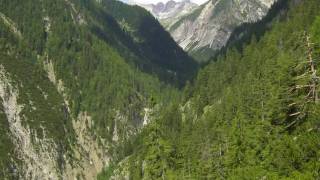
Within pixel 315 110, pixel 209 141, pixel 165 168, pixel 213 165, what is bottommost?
pixel 209 141

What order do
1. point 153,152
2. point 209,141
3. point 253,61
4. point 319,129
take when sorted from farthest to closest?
point 253,61, point 209,141, point 153,152, point 319,129

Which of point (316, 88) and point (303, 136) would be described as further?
point (303, 136)

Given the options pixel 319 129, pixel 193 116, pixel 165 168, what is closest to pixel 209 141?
pixel 165 168

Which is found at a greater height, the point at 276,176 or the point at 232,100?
the point at 276,176

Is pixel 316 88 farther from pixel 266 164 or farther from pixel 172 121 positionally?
pixel 172 121

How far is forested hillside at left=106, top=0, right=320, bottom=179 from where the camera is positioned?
37656 mm

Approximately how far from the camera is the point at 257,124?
7169cm

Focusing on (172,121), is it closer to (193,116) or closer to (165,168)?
(193,116)

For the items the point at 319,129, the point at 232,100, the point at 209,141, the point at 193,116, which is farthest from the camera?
the point at 193,116

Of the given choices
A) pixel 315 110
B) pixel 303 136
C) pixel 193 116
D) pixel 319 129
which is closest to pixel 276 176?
pixel 303 136

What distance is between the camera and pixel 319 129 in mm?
37062

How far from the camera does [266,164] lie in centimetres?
5784

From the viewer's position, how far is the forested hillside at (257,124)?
37.7 meters

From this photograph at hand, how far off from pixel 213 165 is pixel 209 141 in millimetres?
33092
